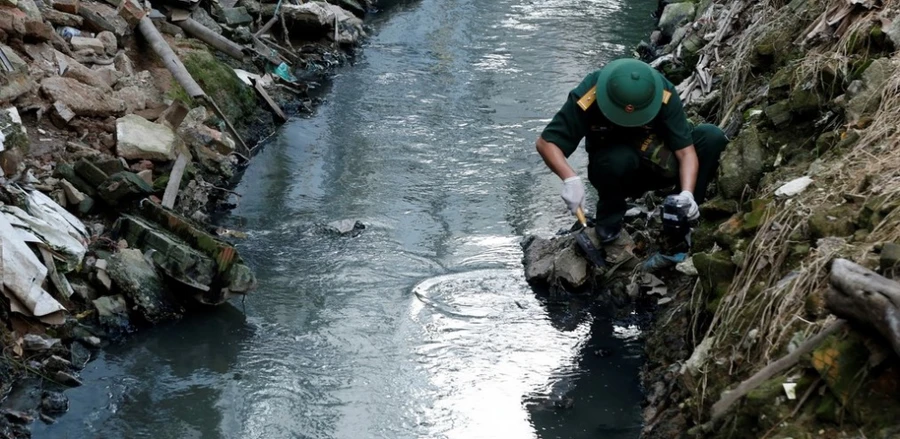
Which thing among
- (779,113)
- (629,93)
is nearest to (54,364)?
(629,93)

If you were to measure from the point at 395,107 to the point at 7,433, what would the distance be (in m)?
5.82

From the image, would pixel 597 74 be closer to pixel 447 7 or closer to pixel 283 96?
pixel 283 96

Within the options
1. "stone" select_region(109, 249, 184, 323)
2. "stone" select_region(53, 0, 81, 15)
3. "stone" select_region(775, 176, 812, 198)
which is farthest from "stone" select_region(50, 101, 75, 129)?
"stone" select_region(775, 176, 812, 198)

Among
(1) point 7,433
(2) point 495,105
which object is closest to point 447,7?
(2) point 495,105

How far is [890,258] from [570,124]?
243 centimetres

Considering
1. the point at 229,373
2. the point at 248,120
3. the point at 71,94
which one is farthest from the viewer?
the point at 248,120

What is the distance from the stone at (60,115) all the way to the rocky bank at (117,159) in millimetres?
15

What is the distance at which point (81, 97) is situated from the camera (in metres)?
7.37

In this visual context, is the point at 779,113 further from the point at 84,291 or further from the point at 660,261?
the point at 84,291

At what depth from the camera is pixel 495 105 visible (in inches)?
387

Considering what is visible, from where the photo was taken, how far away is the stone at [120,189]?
639cm

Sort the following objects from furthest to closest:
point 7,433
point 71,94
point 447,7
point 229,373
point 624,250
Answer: point 447,7 → point 71,94 → point 624,250 → point 229,373 → point 7,433

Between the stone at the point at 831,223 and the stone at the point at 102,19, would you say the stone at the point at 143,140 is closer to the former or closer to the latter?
the stone at the point at 102,19

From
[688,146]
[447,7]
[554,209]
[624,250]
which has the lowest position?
[447,7]
